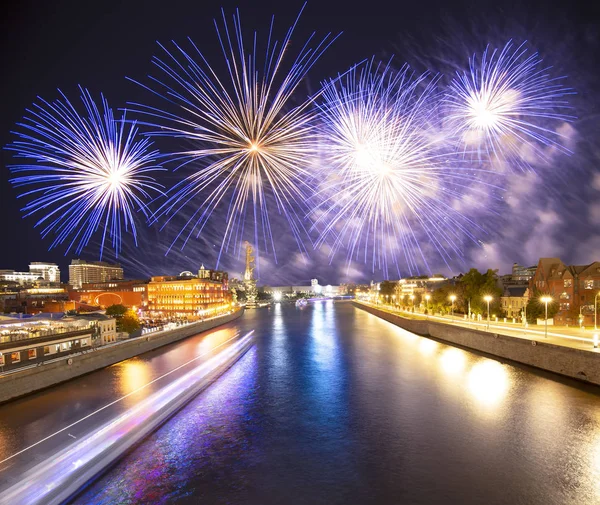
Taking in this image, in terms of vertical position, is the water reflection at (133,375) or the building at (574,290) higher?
the building at (574,290)

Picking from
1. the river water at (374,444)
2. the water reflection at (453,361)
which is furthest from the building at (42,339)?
the water reflection at (453,361)

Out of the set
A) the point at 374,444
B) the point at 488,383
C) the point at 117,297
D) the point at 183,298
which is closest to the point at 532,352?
the point at 488,383

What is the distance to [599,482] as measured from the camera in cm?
→ 1461

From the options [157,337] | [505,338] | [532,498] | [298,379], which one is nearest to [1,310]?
[157,337]

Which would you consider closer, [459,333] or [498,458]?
[498,458]

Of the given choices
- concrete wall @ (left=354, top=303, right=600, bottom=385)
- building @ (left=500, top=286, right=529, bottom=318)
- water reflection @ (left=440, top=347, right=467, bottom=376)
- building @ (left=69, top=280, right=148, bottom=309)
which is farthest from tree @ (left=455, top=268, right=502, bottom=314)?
building @ (left=69, top=280, right=148, bottom=309)

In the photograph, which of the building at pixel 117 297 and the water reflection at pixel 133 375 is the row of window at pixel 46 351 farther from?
the building at pixel 117 297

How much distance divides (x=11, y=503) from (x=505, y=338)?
117ft

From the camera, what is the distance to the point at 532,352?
105 feet

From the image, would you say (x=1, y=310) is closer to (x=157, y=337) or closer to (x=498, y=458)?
(x=157, y=337)

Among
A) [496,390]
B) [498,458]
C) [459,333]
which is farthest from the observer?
[459,333]

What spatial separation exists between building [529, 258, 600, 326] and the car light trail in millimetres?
39420

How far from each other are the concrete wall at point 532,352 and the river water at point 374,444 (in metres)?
0.88

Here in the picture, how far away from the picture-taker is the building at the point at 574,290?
4248 centimetres
